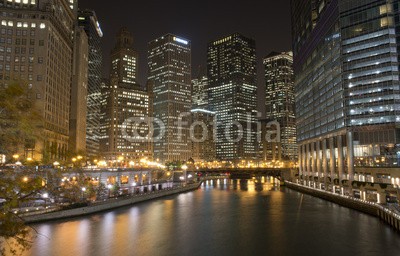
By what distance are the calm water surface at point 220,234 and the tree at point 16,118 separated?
32005 mm

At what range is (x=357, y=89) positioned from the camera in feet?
355

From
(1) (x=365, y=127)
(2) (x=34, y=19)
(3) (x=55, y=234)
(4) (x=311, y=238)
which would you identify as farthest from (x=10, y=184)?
(2) (x=34, y=19)

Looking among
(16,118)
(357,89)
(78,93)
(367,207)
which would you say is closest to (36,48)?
(78,93)

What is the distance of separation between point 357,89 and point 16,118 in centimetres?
11046

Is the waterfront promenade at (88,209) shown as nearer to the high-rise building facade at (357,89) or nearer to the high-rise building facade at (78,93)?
the high-rise building facade at (357,89)

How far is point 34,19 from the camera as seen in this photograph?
120 meters

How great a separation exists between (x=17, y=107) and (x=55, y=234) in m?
41.9

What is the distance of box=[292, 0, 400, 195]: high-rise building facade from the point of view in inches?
4035

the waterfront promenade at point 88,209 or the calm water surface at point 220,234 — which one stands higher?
the waterfront promenade at point 88,209

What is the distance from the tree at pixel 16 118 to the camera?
1345 cm

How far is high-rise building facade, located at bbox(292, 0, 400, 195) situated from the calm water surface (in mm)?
36198

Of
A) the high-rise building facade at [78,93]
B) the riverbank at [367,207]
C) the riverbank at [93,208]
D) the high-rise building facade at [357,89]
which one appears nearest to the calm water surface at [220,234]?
the riverbank at [367,207]

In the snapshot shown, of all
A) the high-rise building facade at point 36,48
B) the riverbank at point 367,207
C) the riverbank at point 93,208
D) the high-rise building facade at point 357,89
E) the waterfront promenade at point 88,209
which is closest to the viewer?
the riverbank at point 367,207

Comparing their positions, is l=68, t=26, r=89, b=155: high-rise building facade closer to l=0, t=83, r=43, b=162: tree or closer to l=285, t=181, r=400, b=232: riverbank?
l=285, t=181, r=400, b=232: riverbank
